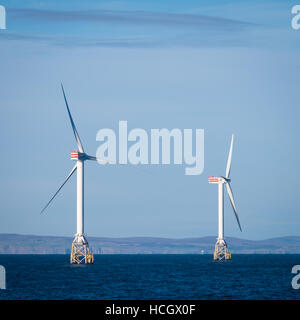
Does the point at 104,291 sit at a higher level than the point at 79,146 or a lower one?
lower

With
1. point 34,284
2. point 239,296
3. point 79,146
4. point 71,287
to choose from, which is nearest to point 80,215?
point 79,146

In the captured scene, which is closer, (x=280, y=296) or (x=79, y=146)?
(x=280, y=296)

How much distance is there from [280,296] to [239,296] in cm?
524

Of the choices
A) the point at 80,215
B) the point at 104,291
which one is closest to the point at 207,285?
the point at 104,291
